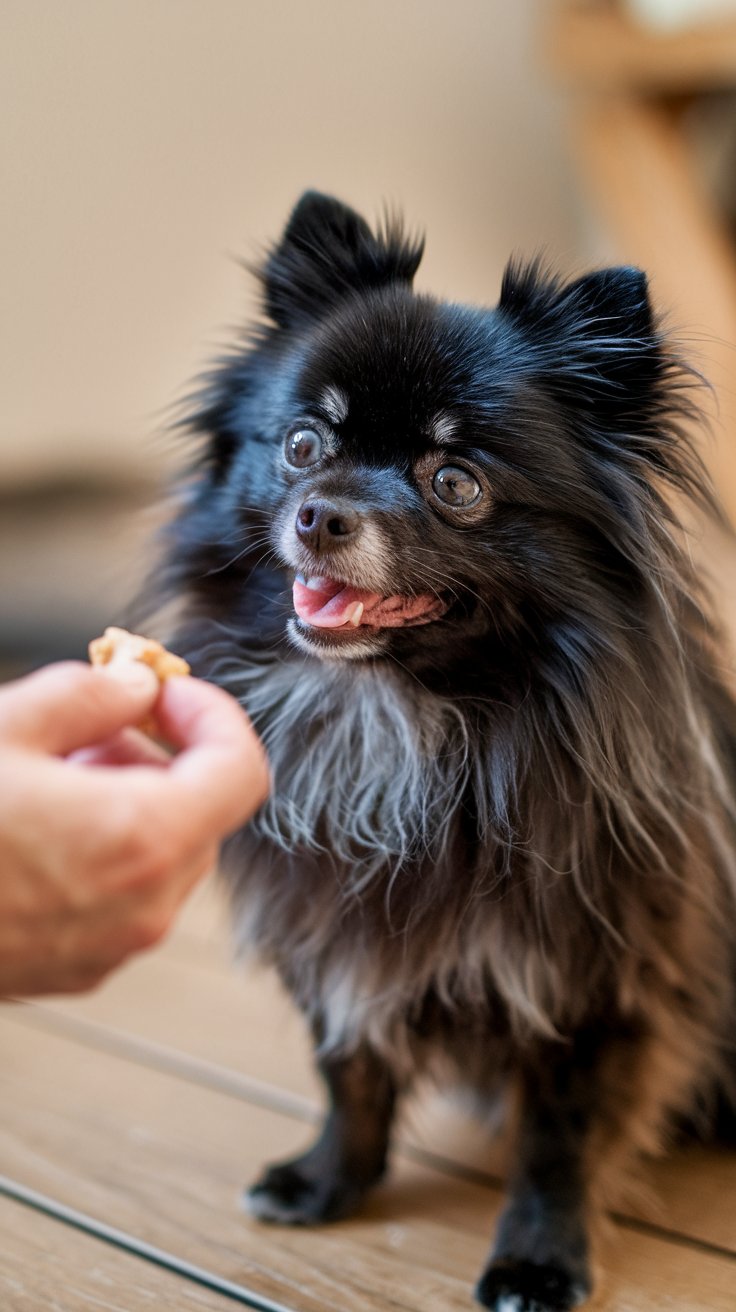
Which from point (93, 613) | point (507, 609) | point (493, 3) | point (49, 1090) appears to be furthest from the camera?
point (493, 3)

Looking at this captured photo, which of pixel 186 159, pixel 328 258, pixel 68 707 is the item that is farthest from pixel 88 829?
pixel 186 159

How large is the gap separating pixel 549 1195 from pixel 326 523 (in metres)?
0.83

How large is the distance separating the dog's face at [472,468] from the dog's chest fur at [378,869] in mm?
116

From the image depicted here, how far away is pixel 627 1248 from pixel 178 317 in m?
3.55

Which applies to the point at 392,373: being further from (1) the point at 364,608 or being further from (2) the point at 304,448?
(1) the point at 364,608

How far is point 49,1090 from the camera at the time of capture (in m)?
1.87

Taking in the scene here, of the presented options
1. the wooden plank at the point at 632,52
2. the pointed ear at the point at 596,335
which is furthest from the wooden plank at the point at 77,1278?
the wooden plank at the point at 632,52

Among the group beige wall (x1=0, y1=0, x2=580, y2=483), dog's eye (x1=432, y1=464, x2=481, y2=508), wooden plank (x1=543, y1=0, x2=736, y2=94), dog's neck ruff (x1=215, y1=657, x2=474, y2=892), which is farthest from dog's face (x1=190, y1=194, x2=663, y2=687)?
wooden plank (x1=543, y1=0, x2=736, y2=94)

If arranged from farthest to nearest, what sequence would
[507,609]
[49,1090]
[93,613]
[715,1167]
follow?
1. [93,613]
2. [49,1090]
3. [715,1167]
4. [507,609]

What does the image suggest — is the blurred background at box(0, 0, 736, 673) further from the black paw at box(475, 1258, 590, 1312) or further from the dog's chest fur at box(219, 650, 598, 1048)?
the black paw at box(475, 1258, 590, 1312)

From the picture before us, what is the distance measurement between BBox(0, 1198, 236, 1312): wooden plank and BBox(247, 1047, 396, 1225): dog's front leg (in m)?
0.20

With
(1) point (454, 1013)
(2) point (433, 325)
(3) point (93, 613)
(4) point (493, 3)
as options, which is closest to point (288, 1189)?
(1) point (454, 1013)

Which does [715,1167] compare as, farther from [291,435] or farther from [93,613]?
[93,613]

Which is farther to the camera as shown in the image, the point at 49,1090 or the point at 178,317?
the point at 178,317
